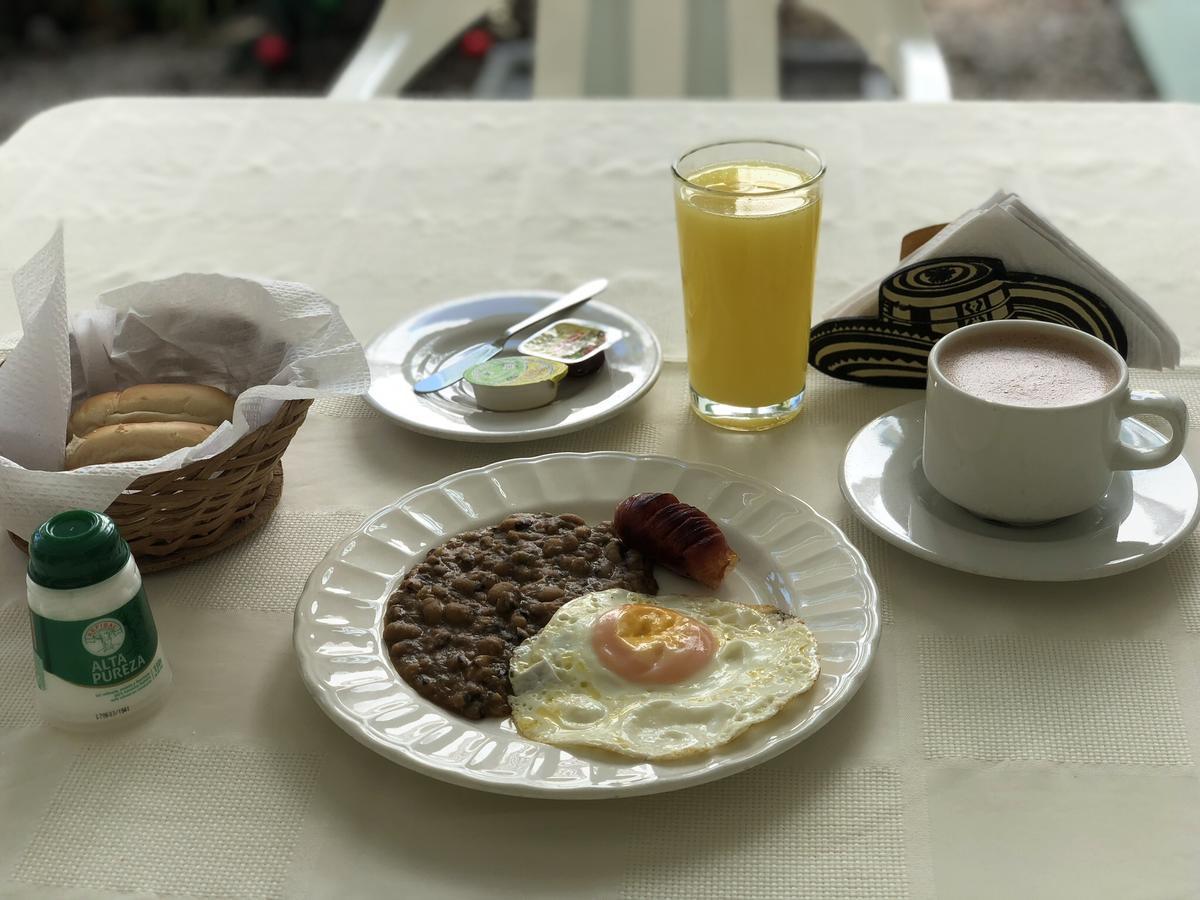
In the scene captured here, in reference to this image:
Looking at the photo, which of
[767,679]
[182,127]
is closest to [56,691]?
[767,679]

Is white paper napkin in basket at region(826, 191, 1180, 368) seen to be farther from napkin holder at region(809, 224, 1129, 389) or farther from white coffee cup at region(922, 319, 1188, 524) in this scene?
white coffee cup at region(922, 319, 1188, 524)

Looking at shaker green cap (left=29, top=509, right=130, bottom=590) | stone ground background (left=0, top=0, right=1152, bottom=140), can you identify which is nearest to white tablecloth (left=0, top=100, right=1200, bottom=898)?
shaker green cap (left=29, top=509, right=130, bottom=590)

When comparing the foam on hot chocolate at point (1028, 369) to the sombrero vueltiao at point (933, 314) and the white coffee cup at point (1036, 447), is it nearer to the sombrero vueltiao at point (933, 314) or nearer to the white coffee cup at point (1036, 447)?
the white coffee cup at point (1036, 447)

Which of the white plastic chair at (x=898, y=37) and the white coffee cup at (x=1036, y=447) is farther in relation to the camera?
the white plastic chair at (x=898, y=37)

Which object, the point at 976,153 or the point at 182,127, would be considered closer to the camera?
the point at 976,153

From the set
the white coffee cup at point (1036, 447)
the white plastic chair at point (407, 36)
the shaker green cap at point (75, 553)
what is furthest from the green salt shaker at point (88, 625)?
the white plastic chair at point (407, 36)

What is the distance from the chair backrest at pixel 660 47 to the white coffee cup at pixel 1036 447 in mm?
1680

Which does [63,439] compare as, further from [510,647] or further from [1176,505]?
[1176,505]

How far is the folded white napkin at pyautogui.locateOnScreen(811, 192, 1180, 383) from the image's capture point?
120cm

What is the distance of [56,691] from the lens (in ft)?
2.86

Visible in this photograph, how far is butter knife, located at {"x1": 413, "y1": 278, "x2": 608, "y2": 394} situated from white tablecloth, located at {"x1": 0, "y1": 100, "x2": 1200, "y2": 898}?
0.06m

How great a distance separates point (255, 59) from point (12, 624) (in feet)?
13.5

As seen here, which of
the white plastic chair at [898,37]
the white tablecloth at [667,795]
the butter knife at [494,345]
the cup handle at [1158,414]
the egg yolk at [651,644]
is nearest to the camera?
the white tablecloth at [667,795]

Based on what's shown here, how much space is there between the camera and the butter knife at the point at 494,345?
1273 millimetres
